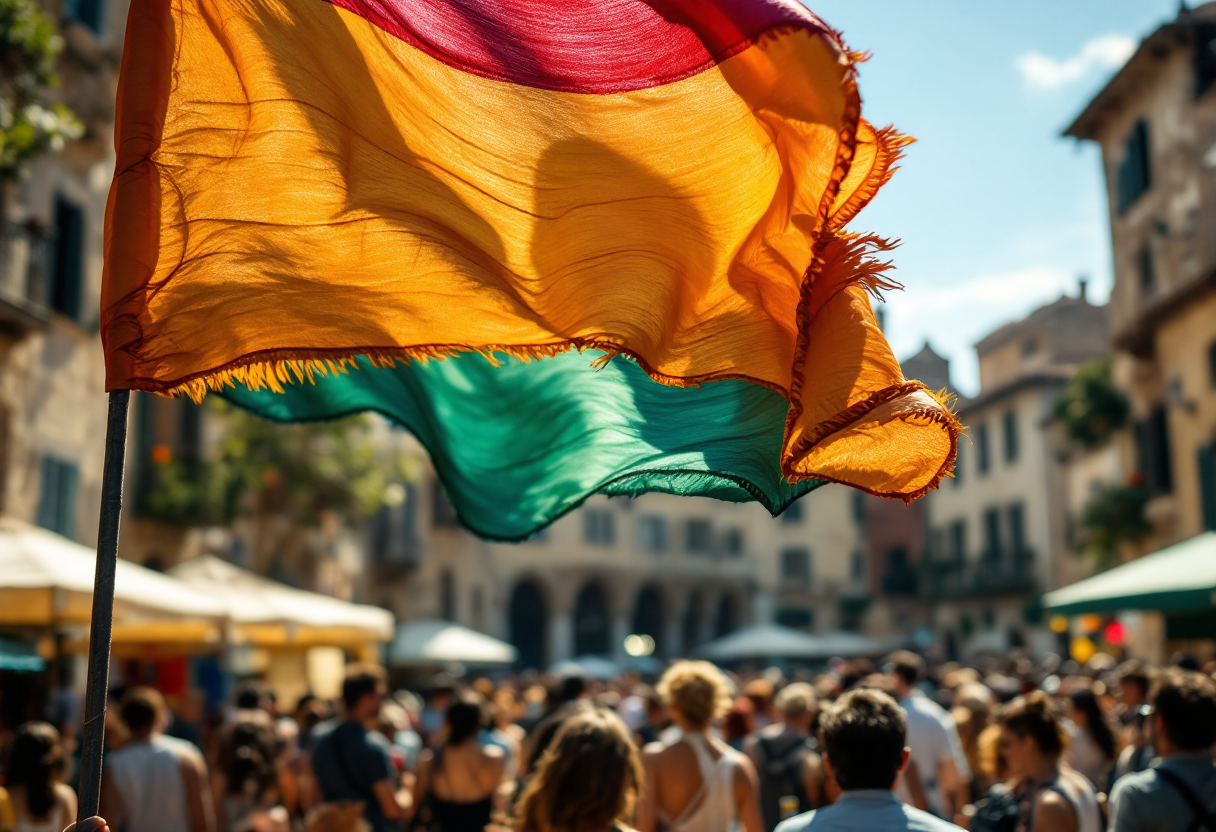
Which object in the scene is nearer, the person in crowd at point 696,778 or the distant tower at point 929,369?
the distant tower at point 929,369

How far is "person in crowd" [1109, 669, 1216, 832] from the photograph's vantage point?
4250 mm

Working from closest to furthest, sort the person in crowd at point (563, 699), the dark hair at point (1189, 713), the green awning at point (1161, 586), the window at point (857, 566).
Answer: the dark hair at point (1189, 713) < the person in crowd at point (563, 699) < the green awning at point (1161, 586) < the window at point (857, 566)

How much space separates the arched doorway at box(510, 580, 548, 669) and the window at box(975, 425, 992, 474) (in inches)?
646

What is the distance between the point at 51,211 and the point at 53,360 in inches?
74.1

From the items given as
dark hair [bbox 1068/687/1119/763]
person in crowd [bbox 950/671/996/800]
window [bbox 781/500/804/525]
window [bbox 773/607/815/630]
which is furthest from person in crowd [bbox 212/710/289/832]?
window [bbox 773/607/815/630]

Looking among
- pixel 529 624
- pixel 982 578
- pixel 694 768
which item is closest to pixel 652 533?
pixel 529 624

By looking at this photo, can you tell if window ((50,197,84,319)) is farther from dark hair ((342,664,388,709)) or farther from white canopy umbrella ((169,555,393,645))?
dark hair ((342,664,388,709))

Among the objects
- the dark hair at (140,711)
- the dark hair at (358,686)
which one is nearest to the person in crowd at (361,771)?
the dark hair at (358,686)

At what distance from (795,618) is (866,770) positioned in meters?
53.1

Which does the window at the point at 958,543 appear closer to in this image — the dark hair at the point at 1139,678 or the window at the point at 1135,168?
the window at the point at 1135,168

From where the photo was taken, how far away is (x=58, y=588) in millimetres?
8320

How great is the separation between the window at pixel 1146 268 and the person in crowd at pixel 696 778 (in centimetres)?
2156

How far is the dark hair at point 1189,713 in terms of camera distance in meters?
4.43

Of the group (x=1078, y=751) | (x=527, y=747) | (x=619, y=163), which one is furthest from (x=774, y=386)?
(x=1078, y=751)
